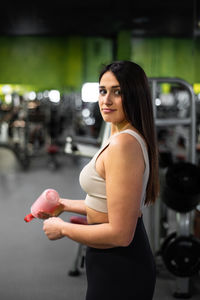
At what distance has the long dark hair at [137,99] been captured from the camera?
3.70 feet

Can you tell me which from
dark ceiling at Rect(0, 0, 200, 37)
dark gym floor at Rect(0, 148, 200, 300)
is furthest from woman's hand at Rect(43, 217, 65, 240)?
dark ceiling at Rect(0, 0, 200, 37)

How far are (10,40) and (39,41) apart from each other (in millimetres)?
1001

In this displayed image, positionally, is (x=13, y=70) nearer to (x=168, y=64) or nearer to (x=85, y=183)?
(x=168, y=64)

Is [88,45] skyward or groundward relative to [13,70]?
skyward

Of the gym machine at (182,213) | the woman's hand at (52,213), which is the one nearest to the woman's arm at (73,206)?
the woman's hand at (52,213)

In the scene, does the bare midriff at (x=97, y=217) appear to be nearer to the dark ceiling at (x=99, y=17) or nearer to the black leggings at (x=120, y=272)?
the black leggings at (x=120, y=272)

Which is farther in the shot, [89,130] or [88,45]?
[88,45]

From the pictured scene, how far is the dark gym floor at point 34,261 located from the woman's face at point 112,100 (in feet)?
5.88

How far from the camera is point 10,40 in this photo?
37.8 ft

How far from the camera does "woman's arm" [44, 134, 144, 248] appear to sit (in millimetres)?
1053

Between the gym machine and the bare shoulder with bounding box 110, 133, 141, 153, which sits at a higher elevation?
the bare shoulder with bounding box 110, 133, 141, 153

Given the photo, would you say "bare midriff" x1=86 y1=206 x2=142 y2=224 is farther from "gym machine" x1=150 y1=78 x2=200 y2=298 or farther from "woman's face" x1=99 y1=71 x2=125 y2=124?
"gym machine" x1=150 y1=78 x2=200 y2=298

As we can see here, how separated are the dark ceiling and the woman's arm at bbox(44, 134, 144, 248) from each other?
6991 millimetres

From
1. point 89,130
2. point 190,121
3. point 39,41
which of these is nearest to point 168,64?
point 89,130
